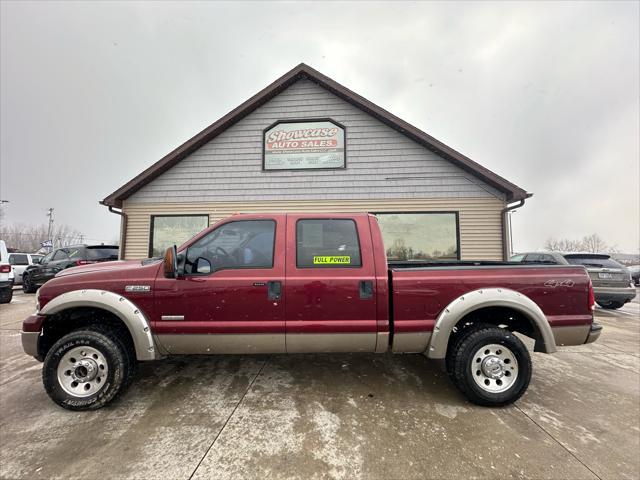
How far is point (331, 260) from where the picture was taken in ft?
9.49

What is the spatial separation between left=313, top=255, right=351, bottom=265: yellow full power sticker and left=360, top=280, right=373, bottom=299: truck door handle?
253 mm

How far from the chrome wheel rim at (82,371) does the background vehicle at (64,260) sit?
7.81 metres

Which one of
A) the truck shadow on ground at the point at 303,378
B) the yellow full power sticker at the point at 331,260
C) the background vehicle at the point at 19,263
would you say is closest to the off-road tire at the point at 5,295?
the truck shadow on ground at the point at 303,378

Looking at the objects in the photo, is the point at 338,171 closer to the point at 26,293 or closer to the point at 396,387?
the point at 396,387

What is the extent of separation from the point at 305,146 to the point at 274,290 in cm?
Answer: 630

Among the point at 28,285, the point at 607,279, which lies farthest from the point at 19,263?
the point at 607,279

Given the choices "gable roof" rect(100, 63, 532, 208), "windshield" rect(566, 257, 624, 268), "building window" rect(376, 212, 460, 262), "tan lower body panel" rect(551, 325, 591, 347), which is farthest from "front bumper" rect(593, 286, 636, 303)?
"tan lower body panel" rect(551, 325, 591, 347)

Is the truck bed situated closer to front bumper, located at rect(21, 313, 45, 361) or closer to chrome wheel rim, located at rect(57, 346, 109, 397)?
chrome wheel rim, located at rect(57, 346, 109, 397)

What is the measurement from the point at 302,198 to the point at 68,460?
672cm

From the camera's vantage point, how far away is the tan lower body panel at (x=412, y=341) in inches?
111

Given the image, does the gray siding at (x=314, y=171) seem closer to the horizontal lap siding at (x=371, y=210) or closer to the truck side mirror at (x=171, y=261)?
the horizontal lap siding at (x=371, y=210)

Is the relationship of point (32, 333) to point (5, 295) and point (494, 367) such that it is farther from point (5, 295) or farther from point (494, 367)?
point (5, 295)

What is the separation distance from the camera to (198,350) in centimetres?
285

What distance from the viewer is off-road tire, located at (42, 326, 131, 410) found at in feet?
8.72
